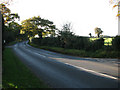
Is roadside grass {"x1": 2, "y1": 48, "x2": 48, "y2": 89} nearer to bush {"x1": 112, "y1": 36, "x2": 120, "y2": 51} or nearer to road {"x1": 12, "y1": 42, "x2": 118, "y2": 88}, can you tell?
road {"x1": 12, "y1": 42, "x2": 118, "y2": 88}

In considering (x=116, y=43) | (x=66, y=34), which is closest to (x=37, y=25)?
(x=66, y=34)

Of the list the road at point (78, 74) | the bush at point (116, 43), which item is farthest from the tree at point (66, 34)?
the road at point (78, 74)

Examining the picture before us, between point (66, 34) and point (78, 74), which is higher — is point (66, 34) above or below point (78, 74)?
above

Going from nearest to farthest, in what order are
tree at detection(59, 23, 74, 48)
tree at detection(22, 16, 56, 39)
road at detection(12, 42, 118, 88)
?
road at detection(12, 42, 118, 88), tree at detection(59, 23, 74, 48), tree at detection(22, 16, 56, 39)

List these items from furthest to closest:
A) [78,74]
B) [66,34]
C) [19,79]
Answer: [66,34] < [78,74] < [19,79]

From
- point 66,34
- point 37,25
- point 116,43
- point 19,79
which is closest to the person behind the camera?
point 19,79

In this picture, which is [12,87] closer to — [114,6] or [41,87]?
[41,87]

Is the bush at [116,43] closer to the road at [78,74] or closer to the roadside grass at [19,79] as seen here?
the road at [78,74]

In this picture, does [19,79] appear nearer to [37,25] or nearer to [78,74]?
[78,74]

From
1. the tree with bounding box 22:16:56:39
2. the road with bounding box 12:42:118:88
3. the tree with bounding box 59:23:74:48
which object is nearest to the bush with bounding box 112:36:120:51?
the road with bounding box 12:42:118:88

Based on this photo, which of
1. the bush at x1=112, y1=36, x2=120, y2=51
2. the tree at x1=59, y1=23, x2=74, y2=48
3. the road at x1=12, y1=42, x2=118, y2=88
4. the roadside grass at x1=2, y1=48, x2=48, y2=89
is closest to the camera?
the roadside grass at x1=2, y1=48, x2=48, y2=89

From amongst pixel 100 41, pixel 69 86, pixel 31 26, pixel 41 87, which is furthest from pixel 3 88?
pixel 31 26

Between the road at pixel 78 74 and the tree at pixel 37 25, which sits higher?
the tree at pixel 37 25

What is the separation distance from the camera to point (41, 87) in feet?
19.4
